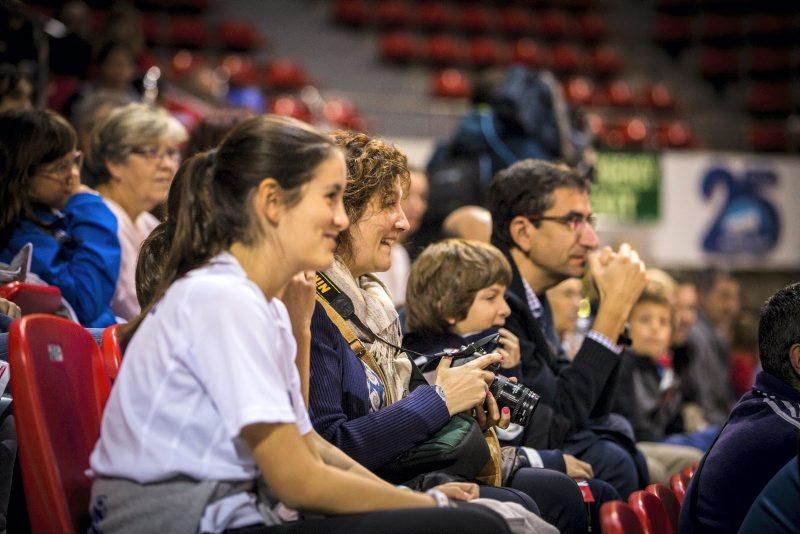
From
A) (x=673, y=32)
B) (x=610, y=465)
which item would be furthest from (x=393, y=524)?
(x=673, y=32)

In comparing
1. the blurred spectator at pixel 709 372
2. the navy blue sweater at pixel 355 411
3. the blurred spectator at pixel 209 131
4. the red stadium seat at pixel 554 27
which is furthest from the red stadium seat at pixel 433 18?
the navy blue sweater at pixel 355 411

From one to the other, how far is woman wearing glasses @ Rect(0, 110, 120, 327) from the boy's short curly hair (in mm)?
1042

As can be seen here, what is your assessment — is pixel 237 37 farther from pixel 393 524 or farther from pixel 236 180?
pixel 393 524

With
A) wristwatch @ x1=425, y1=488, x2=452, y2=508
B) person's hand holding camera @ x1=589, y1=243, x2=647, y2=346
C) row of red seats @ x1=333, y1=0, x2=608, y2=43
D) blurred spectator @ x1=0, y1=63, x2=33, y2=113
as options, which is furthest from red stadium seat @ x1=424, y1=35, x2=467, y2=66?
wristwatch @ x1=425, y1=488, x2=452, y2=508

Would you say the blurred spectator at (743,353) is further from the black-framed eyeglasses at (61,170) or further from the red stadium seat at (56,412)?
the red stadium seat at (56,412)

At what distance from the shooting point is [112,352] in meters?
Result: 2.34

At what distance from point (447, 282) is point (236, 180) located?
1.24 meters

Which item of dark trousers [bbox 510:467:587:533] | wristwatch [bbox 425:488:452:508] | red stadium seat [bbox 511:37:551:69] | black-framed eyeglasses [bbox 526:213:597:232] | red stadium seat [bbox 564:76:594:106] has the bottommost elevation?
dark trousers [bbox 510:467:587:533]

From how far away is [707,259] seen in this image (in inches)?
395

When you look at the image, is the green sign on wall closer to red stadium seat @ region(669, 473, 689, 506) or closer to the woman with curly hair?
red stadium seat @ region(669, 473, 689, 506)

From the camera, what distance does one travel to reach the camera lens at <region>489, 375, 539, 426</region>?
260cm

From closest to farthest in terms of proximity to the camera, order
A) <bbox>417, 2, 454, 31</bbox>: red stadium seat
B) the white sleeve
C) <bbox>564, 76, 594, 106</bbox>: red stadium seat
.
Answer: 1. the white sleeve
2. <bbox>564, 76, 594, 106</bbox>: red stadium seat
3. <bbox>417, 2, 454, 31</bbox>: red stadium seat

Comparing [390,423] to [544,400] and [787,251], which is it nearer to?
[544,400]

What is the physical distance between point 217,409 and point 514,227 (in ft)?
Answer: 6.61
